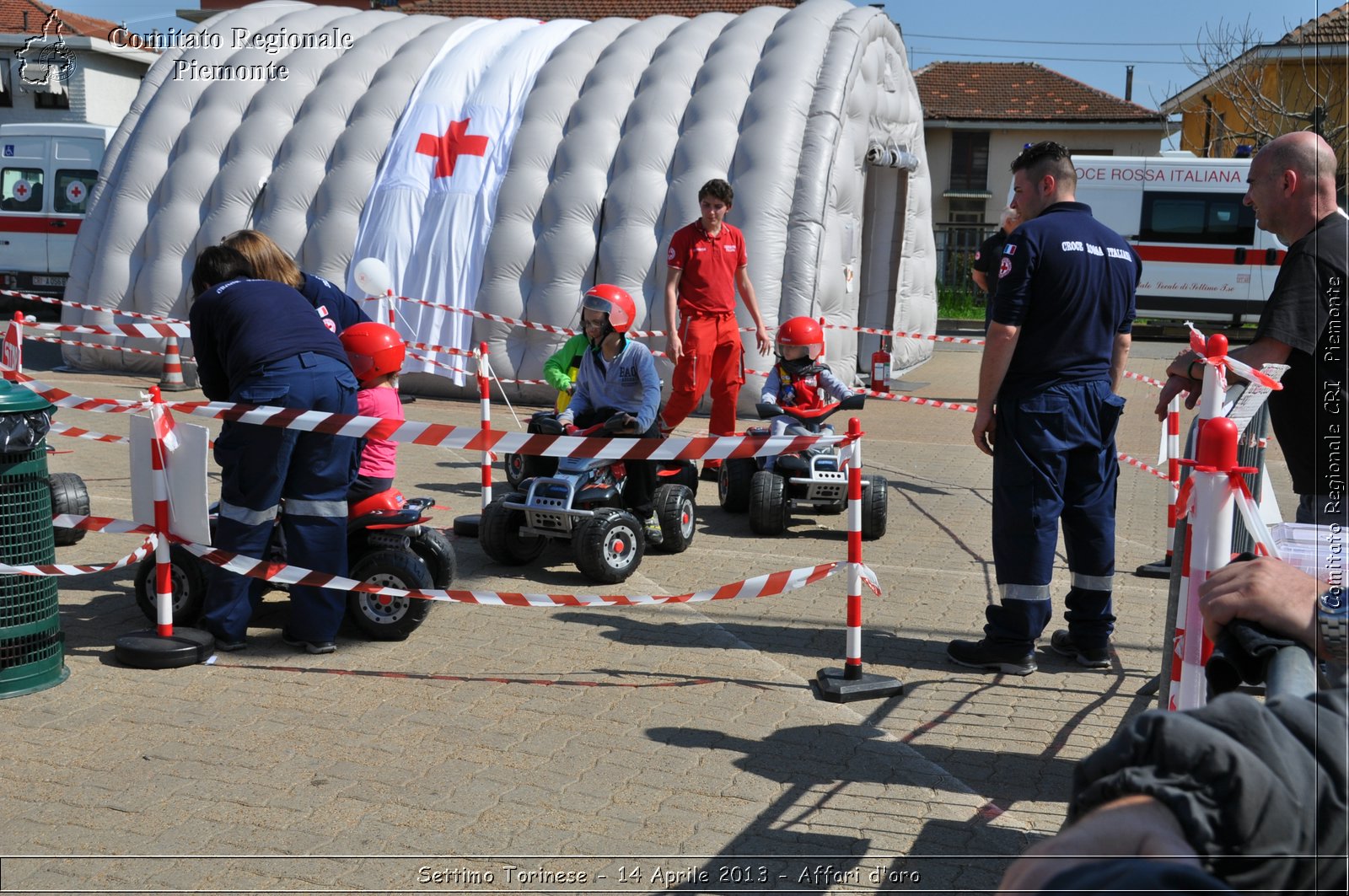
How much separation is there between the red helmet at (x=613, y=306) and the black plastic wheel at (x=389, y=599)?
2.26m

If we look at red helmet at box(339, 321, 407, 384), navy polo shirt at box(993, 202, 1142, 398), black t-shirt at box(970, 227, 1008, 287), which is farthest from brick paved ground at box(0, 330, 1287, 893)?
black t-shirt at box(970, 227, 1008, 287)

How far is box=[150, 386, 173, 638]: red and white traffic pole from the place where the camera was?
5387 millimetres

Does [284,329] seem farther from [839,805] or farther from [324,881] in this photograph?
[839,805]

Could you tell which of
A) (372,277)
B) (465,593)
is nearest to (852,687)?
(465,593)

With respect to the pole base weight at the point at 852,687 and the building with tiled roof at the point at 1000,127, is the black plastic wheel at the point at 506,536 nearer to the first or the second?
the pole base weight at the point at 852,687

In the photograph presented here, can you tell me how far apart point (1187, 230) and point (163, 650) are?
23337 millimetres

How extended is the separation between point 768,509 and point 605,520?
5.99 feet

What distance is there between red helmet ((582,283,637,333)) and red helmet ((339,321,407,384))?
4.86ft

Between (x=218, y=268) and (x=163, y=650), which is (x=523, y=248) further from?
(x=163, y=650)

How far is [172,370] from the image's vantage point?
14.2 meters

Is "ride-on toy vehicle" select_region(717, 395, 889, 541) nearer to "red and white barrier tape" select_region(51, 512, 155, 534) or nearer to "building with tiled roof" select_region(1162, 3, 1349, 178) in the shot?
"red and white barrier tape" select_region(51, 512, 155, 534)

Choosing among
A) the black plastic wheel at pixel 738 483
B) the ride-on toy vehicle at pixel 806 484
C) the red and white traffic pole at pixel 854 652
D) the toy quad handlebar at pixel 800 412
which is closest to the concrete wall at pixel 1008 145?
the black plastic wheel at pixel 738 483

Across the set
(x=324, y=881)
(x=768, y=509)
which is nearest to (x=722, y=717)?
(x=324, y=881)

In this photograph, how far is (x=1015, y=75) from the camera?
4747cm
